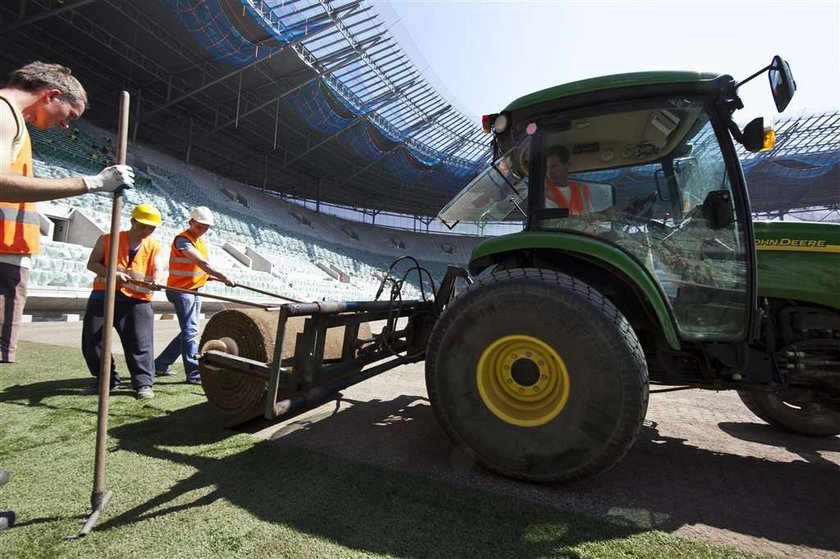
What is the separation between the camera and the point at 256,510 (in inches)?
67.3

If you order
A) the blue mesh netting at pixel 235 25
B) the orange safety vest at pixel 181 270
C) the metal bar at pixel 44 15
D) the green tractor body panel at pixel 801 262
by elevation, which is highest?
the blue mesh netting at pixel 235 25

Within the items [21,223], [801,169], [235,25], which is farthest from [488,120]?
[801,169]

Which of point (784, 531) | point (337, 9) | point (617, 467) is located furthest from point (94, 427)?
point (337, 9)

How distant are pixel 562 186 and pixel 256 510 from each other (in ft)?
7.67

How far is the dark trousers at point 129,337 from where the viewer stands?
3482mm

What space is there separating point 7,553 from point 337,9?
23.7m

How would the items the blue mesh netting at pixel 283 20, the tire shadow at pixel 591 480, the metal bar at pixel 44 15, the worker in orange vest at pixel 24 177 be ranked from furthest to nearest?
1. the blue mesh netting at pixel 283 20
2. the metal bar at pixel 44 15
3. the tire shadow at pixel 591 480
4. the worker in orange vest at pixel 24 177

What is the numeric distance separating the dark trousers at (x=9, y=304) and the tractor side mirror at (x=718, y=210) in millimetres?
3777

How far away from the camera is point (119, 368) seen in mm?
4605

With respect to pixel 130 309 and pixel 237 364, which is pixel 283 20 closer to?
pixel 130 309

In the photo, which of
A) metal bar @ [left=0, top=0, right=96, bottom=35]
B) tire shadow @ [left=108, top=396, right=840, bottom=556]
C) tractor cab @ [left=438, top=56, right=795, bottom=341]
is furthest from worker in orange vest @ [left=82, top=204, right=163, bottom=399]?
metal bar @ [left=0, top=0, right=96, bottom=35]

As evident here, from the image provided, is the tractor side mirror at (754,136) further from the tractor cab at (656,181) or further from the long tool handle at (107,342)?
the long tool handle at (107,342)

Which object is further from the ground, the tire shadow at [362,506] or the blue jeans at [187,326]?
the blue jeans at [187,326]

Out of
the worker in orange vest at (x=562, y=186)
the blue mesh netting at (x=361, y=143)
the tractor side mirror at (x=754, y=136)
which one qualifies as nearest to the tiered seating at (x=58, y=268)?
the worker in orange vest at (x=562, y=186)
